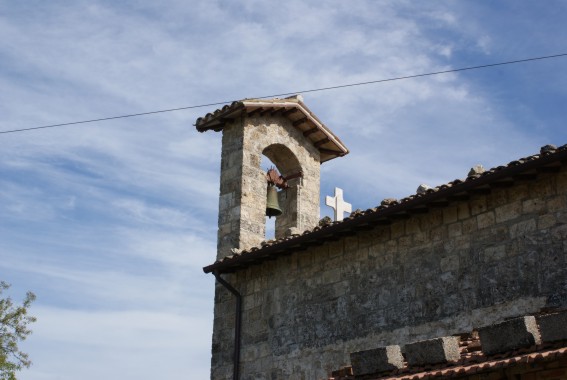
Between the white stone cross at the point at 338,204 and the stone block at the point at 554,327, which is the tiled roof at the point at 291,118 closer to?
the white stone cross at the point at 338,204

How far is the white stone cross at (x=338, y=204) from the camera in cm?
1554

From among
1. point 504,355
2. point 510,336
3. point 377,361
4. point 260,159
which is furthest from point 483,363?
point 260,159

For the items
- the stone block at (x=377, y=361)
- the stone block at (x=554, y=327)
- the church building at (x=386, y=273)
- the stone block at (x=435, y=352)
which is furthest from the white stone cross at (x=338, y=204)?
the stone block at (x=554, y=327)

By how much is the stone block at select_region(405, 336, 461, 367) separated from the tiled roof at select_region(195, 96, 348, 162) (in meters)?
7.92

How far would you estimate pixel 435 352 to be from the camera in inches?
297

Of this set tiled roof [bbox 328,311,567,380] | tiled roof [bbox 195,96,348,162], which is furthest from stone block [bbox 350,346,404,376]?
tiled roof [bbox 195,96,348,162]

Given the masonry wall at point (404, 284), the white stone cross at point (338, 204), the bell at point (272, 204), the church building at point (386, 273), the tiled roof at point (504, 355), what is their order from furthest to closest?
the white stone cross at point (338, 204) → the bell at point (272, 204) → the masonry wall at point (404, 284) → the church building at point (386, 273) → the tiled roof at point (504, 355)

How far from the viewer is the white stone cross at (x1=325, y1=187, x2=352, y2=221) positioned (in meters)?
15.5

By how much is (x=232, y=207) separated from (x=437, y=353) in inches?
294

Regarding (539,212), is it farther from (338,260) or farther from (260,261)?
(260,261)

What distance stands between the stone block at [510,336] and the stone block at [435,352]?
0.32 m

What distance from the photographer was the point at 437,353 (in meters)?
7.52

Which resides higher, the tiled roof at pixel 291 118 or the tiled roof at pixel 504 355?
the tiled roof at pixel 291 118

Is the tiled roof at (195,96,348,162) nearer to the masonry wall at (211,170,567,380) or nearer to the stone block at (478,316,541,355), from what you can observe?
the masonry wall at (211,170,567,380)
